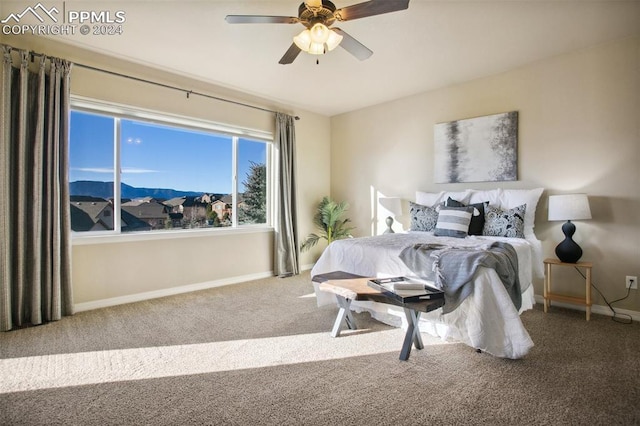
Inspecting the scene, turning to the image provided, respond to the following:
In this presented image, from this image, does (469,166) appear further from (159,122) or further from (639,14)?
(159,122)

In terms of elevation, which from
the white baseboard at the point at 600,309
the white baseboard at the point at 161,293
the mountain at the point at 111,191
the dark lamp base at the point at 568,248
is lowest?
the white baseboard at the point at 600,309

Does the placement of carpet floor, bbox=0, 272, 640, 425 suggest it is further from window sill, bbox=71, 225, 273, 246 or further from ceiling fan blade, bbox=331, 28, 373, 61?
ceiling fan blade, bbox=331, 28, 373, 61

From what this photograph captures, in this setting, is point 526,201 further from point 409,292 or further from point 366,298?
point 366,298

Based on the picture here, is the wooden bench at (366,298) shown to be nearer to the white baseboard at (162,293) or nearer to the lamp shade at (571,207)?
the lamp shade at (571,207)

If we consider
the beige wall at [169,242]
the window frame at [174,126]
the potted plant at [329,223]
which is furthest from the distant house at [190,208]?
the potted plant at [329,223]

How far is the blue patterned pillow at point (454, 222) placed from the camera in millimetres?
3490

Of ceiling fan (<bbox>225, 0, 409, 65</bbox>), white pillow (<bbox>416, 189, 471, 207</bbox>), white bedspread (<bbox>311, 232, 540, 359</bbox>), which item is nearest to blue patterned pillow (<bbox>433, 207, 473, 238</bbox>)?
white bedspread (<bbox>311, 232, 540, 359</bbox>)

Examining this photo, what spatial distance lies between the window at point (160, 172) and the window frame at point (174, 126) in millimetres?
11

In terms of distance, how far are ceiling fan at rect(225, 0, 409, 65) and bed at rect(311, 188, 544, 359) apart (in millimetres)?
1730

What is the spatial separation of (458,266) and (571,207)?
1.57m

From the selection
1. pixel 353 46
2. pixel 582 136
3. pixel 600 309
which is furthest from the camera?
pixel 582 136

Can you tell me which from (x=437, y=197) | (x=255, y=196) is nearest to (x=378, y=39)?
(x=437, y=197)

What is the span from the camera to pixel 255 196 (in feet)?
16.4

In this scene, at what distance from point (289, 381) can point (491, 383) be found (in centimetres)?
119
